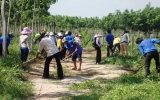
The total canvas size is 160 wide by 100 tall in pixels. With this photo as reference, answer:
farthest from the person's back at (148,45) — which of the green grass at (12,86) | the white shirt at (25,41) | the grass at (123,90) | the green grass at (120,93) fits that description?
the white shirt at (25,41)

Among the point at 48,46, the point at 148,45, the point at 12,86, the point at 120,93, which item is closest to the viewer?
the point at 120,93

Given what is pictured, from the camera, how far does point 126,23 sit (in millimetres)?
47688

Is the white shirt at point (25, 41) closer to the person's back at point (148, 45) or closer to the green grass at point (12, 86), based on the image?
the green grass at point (12, 86)

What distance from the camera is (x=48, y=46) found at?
8938 millimetres

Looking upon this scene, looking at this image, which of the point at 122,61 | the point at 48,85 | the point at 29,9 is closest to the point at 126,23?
the point at 29,9

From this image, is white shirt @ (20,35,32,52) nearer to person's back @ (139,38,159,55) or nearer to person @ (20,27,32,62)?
person @ (20,27,32,62)

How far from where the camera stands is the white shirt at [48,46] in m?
8.84

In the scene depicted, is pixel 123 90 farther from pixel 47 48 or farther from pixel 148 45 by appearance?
pixel 47 48

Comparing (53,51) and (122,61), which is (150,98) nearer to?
(53,51)

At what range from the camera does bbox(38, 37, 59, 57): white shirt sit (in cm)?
884

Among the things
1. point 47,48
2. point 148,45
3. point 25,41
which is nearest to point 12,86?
point 47,48

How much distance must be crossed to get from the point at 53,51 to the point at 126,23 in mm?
39983

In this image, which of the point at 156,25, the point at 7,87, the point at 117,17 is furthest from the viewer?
the point at 117,17

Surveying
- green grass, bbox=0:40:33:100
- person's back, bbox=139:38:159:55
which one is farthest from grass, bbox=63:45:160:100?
green grass, bbox=0:40:33:100
